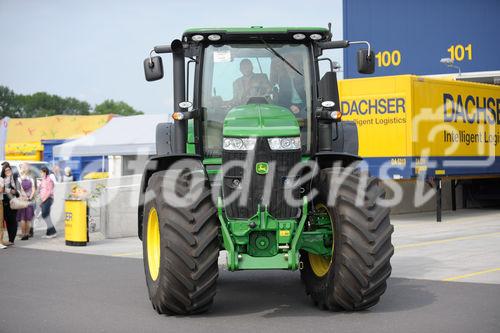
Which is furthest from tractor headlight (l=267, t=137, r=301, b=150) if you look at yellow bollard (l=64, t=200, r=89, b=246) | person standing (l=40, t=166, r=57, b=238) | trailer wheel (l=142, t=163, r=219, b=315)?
person standing (l=40, t=166, r=57, b=238)

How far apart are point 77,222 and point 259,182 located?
9.80 meters

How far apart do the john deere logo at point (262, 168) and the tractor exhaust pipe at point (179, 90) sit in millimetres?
1411

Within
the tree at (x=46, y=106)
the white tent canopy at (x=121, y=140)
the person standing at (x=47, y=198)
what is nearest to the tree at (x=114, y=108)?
the tree at (x=46, y=106)

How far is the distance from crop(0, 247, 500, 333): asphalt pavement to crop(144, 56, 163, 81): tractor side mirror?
8.37 feet

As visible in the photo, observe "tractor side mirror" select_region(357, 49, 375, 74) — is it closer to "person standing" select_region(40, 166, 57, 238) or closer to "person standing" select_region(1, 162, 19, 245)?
"person standing" select_region(1, 162, 19, 245)

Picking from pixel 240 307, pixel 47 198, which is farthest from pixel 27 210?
pixel 240 307

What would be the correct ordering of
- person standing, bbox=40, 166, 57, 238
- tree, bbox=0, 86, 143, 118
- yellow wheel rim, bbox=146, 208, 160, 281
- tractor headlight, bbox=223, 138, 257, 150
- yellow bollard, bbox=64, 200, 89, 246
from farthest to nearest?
tree, bbox=0, 86, 143, 118
person standing, bbox=40, 166, 57, 238
yellow bollard, bbox=64, 200, 89, 246
yellow wheel rim, bbox=146, 208, 160, 281
tractor headlight, bbox=223, 138, 257, 150

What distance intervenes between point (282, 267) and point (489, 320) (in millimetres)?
2070

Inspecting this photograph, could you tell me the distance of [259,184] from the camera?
8.48 metres

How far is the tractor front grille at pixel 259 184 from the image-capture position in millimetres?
8461

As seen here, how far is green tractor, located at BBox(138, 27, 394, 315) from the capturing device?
26.9ft

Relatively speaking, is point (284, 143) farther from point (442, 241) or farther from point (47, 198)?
point (47, 198)

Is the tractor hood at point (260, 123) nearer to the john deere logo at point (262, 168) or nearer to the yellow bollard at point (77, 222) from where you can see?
the john deere logo at point (262, 168)

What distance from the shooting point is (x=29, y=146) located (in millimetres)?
43344
